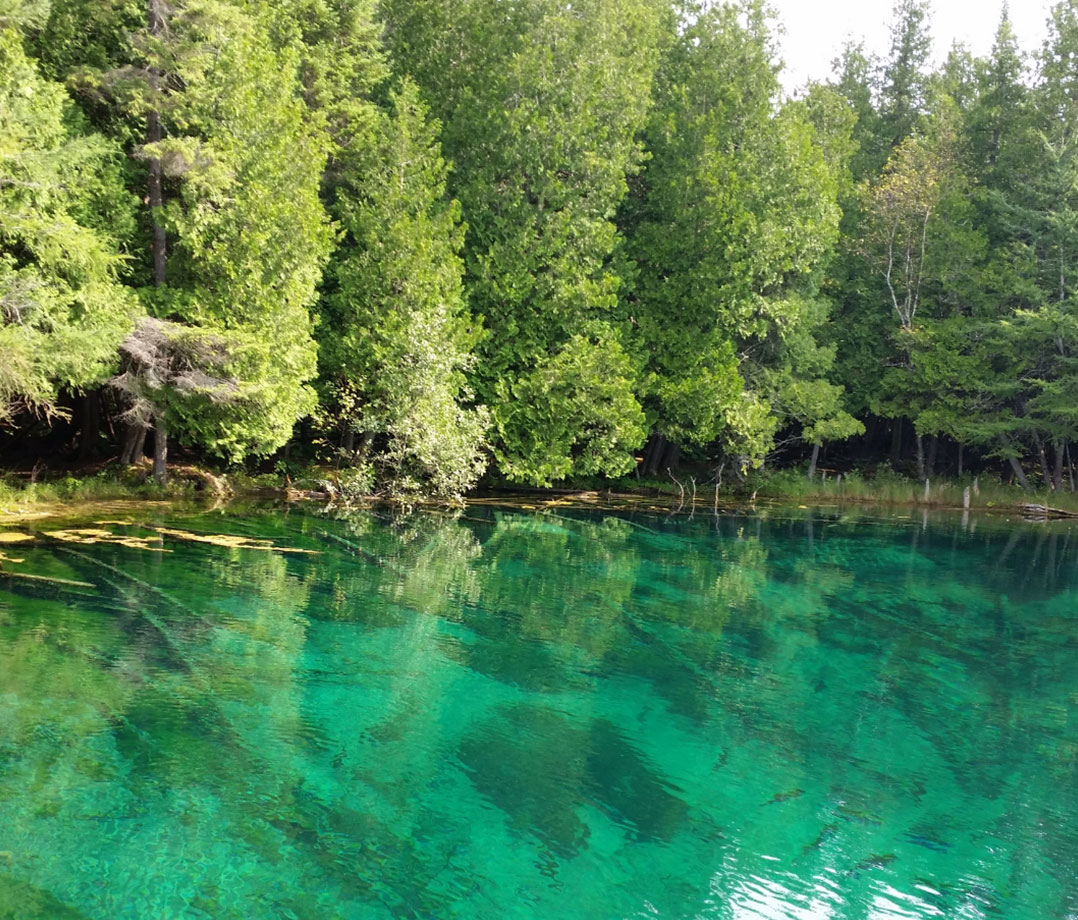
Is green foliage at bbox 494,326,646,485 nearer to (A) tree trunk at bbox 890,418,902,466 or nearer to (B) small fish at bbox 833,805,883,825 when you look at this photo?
(A) tree trunk at bbox 890,418,902,466

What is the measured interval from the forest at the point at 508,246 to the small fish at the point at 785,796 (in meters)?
15.2

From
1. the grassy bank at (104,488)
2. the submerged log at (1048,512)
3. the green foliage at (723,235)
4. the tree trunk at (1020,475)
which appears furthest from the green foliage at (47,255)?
the tree trunk at (1020,475)

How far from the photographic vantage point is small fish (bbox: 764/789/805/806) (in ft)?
28.1

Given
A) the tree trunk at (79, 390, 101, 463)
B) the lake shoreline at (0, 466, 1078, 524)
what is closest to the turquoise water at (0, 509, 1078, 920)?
the lake shoreline at (0, 466, 1078, 524)

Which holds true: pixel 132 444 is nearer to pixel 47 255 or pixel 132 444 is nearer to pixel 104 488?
pixel 104 488

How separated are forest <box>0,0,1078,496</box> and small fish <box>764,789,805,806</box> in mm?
15208

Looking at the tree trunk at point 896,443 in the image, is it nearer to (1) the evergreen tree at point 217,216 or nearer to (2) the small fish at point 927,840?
(1) the evergreen tree at point 217,216

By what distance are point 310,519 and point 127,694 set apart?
43.7ft

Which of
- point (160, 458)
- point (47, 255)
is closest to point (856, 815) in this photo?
point (47, 255)

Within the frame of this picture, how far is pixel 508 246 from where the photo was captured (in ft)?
99.8

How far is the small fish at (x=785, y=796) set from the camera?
857cm

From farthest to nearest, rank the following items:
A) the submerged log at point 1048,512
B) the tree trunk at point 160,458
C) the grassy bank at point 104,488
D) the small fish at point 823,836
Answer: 1. the submerged log at point 1048,512
2. the tree trunk at point 160,458
3. the grassy bank at point 104,488
4. the small fish at point 823,836

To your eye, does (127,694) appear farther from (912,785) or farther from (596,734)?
(912,785)

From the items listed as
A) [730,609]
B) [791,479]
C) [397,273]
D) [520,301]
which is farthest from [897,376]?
[730,609]
